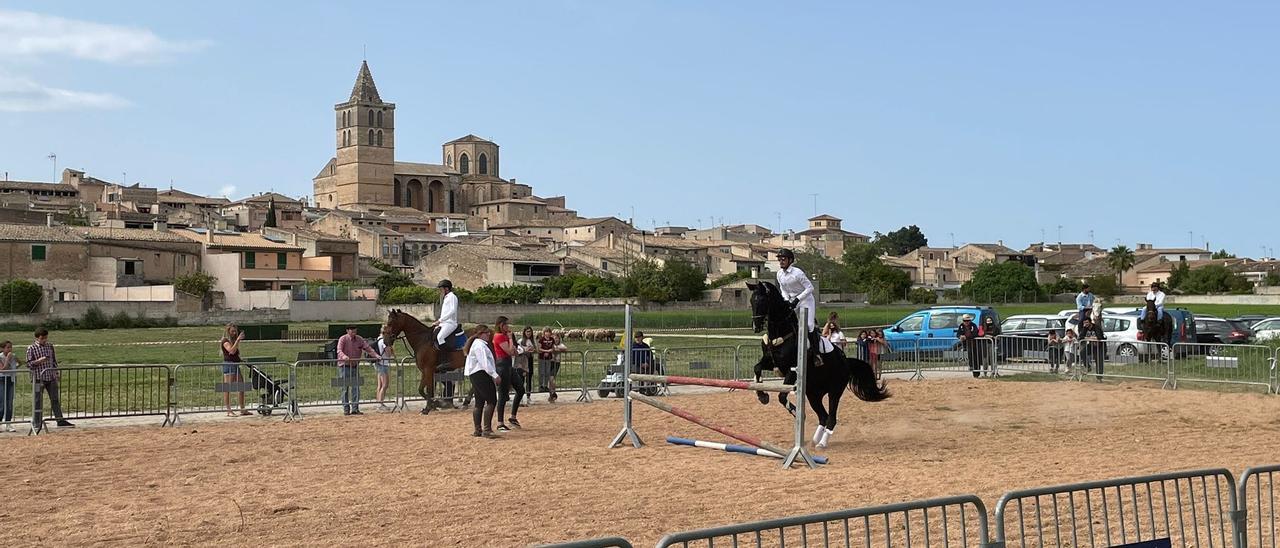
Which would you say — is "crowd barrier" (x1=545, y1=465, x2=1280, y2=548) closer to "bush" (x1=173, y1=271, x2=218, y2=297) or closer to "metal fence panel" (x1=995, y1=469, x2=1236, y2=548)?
"metal fence panel" (x1=995, y1=469, x2=1236, y2=548)

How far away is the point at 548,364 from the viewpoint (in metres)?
21.7

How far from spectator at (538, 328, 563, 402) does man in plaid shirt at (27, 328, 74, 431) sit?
7.68 metres

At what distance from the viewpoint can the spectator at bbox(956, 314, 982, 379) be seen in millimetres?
25703

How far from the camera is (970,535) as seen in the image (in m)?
8.67

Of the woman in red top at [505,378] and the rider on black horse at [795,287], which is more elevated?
the rider on black horse at [795,287]

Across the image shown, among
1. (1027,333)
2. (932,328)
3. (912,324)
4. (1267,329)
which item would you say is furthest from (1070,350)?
(1267,329)

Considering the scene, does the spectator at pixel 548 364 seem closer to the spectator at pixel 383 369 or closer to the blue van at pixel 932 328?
the spectator at pixel 383 369

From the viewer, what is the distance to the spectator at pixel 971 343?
2570 cm

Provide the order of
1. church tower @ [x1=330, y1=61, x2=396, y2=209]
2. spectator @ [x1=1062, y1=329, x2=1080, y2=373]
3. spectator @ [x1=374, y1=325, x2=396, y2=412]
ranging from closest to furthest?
spectator @ [x1=374, y1=325, x2=396, y2=412], spectator @ [x1=1062, y1=329, x2=1080, y2=373], church tower @ [x1=330, y1=61, x2=396, y2=209]

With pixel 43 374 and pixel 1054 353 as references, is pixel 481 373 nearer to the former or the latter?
pixel 43 374

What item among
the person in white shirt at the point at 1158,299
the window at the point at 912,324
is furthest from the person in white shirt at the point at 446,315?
the window at the point at 912,324

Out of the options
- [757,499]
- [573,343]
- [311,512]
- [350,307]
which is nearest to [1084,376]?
[757,499]

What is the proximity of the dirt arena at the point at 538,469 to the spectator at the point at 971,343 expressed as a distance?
6.01m

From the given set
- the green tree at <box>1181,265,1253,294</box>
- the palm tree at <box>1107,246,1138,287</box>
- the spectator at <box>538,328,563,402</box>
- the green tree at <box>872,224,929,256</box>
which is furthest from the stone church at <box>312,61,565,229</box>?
the spectator at <box>538,328,563,402</box>
